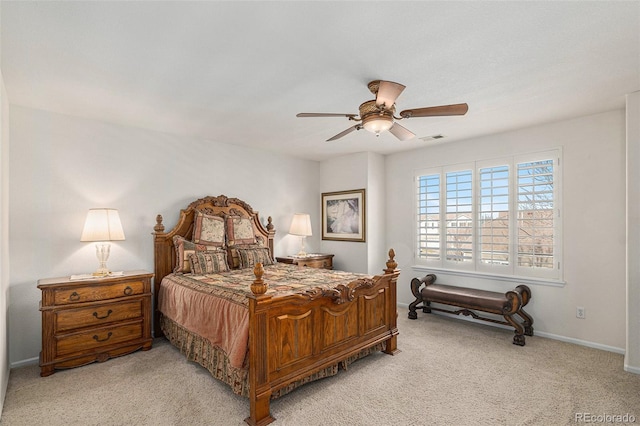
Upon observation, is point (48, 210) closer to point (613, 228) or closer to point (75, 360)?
point (75, 360)

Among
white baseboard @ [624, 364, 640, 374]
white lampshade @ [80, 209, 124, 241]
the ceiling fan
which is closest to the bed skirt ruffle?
white lampshade @ [80, 209, 124, 241]

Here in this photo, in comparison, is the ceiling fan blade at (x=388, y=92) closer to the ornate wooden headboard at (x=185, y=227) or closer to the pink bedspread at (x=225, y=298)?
the pink bedspread at (x=225, y=298)

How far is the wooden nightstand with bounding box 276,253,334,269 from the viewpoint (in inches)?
199

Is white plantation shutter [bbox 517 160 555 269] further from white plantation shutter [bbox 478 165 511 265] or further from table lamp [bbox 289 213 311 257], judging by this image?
table lamp [bbox 289 213 311 257]

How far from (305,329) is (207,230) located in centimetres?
225

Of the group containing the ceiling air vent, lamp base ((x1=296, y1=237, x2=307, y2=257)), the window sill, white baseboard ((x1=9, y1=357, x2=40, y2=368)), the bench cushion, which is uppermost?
the ceiling air vent

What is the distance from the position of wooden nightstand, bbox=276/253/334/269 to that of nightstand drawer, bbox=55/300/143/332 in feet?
7.21

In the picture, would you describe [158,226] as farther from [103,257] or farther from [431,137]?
[431,137]

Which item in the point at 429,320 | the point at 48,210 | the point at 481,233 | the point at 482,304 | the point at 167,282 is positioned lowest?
the point at 429,320

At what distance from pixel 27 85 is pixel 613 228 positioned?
5959mm

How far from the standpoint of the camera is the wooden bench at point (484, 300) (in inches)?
149

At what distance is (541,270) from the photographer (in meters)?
3.99

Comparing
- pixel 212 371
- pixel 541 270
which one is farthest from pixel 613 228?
pixel 212 371

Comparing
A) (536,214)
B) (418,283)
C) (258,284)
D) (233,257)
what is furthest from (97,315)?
(536,214)
